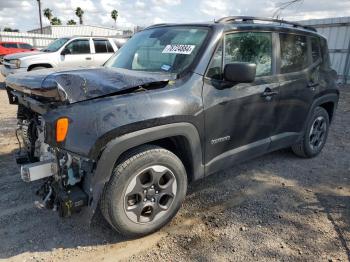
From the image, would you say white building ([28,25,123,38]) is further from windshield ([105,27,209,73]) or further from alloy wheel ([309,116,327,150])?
windshield ([105,27,209,73])

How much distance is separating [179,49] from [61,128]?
4.98 ft

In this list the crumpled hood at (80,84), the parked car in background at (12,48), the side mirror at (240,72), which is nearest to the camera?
the crumpled hood at (80,84)

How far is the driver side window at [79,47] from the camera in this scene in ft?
37.8

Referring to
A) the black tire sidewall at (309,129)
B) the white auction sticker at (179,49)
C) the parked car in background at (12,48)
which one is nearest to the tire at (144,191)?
the white auction sticker at (179,49)

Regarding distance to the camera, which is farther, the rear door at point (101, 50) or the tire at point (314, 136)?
the rear door at point (101, 50)

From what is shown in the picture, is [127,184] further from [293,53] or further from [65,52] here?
[65,52]

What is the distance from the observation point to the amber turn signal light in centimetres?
245

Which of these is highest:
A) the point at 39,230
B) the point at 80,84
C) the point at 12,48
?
the point at 80,84

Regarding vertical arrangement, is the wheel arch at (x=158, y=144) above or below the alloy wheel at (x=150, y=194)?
above

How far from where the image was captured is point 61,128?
2453 millimetres

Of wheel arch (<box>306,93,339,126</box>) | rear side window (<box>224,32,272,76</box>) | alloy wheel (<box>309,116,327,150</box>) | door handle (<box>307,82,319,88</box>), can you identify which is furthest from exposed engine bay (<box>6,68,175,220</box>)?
alloy wheel (<box>309,116,327,150</box>)

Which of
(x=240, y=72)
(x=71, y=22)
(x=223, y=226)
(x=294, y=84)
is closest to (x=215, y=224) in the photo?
(x=223, y=226)

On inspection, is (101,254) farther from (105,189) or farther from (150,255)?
(105,189)

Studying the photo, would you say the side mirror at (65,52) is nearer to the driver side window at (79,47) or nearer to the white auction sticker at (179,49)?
the driver side window at (79,47)
